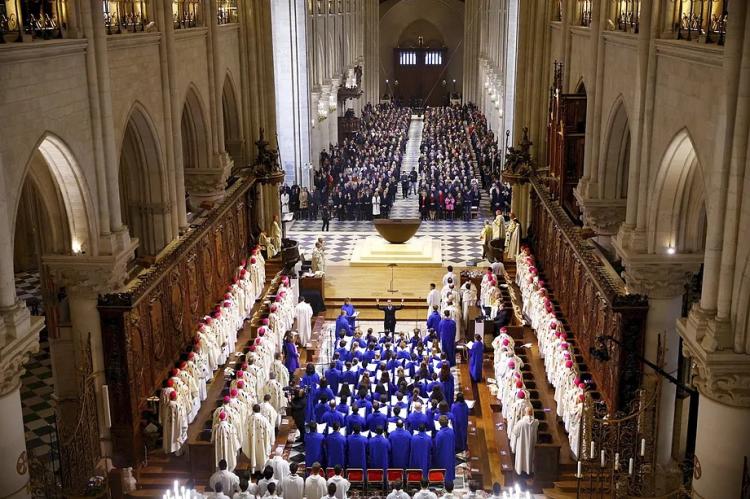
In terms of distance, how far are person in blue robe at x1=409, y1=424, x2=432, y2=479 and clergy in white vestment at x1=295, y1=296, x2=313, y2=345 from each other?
22.5 feet

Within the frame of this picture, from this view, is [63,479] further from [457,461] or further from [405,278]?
[405,278]

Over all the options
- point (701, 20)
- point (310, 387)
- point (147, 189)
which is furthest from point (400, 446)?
point (701, 20)

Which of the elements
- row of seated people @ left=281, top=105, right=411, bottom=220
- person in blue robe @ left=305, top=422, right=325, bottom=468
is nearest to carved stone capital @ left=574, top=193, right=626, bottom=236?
person in blue robe @ left=305, top=422, right=325, bottom=468

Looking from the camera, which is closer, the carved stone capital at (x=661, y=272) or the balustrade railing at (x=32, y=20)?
the balustrade railing at (x=32, y=20)

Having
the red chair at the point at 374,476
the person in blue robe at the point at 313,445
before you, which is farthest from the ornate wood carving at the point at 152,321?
the red chair at the point at 374,476

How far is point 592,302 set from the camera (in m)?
17.5

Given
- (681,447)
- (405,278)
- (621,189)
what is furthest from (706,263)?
(405,278)

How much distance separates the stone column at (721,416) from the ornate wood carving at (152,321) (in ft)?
29.2

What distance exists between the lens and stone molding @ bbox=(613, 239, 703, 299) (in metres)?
14.6

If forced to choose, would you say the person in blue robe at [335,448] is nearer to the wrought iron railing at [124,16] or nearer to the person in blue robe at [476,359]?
the person in blue robe at [476,359]

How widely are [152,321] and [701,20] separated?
10403 millimetres

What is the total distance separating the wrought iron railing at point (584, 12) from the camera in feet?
68.7

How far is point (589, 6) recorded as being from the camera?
68.7 feet

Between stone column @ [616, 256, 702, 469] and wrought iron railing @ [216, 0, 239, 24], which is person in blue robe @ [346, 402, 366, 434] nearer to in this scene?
stone column @ [616, 256, 702, 469]
